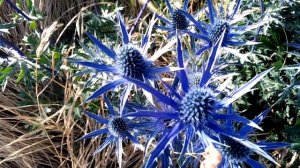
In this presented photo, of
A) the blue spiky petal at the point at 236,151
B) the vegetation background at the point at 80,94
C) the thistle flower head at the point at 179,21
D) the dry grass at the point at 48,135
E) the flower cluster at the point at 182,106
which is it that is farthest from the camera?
the dry grass at the point at 48,135

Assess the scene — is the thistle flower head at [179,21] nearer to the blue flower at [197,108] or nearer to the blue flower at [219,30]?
the blue flower at [219,30]

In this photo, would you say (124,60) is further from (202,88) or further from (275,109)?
(275,109)

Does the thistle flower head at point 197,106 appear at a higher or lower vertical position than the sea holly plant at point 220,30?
lower

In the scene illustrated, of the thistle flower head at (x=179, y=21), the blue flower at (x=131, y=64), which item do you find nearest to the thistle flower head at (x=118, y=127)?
the blue flower at (x=131, y=64)

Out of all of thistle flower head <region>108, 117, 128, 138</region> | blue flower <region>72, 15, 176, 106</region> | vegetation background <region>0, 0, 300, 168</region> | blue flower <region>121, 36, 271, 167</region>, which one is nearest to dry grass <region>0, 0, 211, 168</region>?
vegetation background <region>0, 0, 300, 168</region>

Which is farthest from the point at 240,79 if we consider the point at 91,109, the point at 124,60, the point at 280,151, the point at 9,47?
the point at 9,47

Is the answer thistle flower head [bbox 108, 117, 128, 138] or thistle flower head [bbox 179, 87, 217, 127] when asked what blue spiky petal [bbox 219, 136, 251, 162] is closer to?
thistle flower head [bbox 179, 87, 217, 127]
